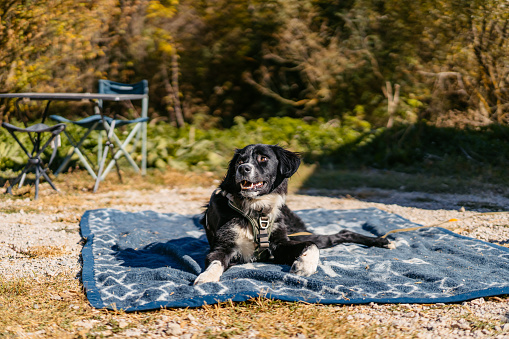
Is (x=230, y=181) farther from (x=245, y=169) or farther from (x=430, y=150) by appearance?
(x=430, y=150)

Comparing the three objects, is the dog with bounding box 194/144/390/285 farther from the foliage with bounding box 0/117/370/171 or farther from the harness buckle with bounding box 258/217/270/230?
the foliage with bounding box 0/117/370/171

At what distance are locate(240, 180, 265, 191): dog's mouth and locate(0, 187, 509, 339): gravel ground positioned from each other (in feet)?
3.65

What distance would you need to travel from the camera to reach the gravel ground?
7.08 ft

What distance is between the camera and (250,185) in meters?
3.22

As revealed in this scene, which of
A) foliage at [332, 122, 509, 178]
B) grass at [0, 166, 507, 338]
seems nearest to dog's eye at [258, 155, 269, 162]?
grass at [0, 166, 507, 338]

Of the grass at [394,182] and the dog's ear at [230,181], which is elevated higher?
the dog's ear at [230,181]

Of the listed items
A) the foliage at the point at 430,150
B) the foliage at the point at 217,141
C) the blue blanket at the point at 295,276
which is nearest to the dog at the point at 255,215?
the blue blanket at the point at 295,276

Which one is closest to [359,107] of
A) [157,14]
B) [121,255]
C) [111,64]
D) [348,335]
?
[157,14]

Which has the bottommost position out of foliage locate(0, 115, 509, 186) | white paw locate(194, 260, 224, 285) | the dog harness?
foliage locate(0, 115, 509, 186)

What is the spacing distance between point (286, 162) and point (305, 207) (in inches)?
99.1

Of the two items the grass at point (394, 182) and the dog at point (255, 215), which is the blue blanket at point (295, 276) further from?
the grass at point (394, 182)

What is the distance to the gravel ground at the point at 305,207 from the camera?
7.08ft

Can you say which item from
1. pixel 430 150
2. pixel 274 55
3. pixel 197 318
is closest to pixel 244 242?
pixel 197 318

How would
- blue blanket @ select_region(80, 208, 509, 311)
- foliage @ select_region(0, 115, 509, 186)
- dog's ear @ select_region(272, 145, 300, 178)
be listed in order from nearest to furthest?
blue blanket @ select_region(80, 208, 509, 311), dog's ear @ select_region(272, 145, 300, 178), foliage @ select_region(0, 115, 509, 186)
